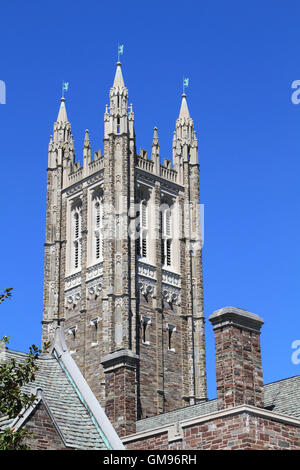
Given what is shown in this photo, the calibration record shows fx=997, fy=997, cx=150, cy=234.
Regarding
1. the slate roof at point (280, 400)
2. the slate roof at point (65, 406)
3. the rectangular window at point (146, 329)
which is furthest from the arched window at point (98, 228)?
the slate roof at point (65, 406)

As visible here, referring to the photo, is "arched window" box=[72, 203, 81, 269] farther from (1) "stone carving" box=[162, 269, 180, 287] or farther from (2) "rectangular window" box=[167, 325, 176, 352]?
(2) "rectangular window" box=[167, 325, 176, 352]

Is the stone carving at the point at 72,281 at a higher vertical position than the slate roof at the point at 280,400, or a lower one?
higher

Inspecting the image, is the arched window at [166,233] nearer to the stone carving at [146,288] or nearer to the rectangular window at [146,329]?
the stone carving at [146,288]

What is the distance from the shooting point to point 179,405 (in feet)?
206

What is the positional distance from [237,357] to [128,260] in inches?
1651

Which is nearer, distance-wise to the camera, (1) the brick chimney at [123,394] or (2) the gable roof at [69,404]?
(2) the gable roof at [69,404]

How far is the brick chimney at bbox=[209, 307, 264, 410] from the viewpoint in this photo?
805 inches

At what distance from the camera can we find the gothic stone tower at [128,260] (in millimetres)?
61594

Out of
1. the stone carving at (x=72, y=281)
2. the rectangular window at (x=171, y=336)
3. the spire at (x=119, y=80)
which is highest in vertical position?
the spire at (x=119, y=80)

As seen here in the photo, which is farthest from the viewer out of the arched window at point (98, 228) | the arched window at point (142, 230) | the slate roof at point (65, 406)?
the arched window at point (98, 228)

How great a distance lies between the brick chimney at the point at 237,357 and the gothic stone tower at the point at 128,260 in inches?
1487

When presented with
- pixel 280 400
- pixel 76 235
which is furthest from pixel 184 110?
pixel 280 400

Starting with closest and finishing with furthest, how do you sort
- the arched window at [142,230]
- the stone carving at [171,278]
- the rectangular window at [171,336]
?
the rectangular window at [171,336] < the arched window at [142,230] < the stone carving at [171,278]

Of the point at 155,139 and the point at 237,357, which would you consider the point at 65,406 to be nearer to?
the point at 237,357
